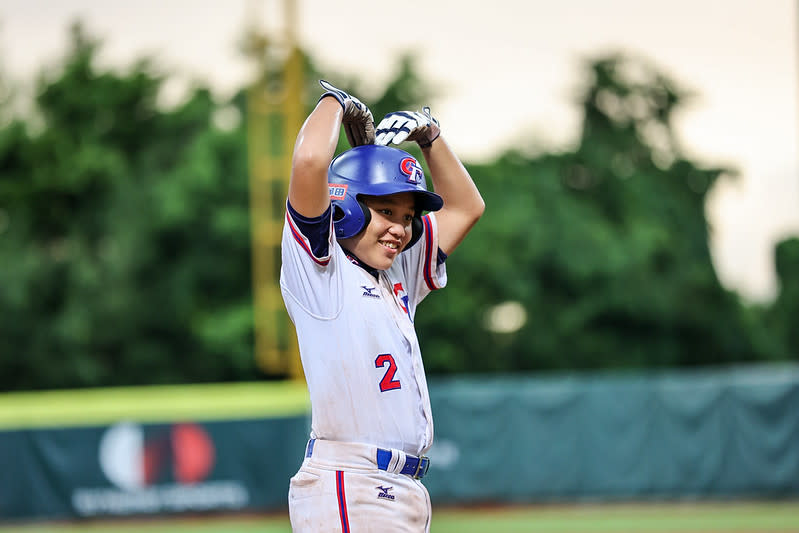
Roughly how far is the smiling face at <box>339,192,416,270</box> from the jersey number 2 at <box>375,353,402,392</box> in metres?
0.35

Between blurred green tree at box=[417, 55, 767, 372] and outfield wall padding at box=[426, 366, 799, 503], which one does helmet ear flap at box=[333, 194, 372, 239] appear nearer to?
outfield wall padding at box=[426, 366, 799, 503]

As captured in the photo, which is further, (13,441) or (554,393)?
(554,393)

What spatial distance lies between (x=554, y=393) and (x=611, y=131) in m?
18.7

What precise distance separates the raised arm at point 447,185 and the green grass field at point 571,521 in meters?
9.39

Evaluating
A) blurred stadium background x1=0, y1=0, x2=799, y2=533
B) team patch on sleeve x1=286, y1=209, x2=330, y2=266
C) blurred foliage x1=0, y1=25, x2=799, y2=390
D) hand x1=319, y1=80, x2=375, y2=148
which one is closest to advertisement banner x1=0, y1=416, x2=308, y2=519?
blurred stadium background x1=0, y1=0, x2=799, y2=533

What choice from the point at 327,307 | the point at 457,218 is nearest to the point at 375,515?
the point at 327,307

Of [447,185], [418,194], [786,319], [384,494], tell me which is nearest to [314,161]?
[418,194]

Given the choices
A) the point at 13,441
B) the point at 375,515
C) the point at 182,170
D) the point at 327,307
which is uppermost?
the point at 182,170

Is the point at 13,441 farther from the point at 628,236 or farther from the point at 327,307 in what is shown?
the point at 628,236

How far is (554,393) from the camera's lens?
15875 mm

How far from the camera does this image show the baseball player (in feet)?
11.8

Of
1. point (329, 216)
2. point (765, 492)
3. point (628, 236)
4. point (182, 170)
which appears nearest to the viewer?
point (329, 216)

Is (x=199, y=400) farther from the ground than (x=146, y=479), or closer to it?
farther from the ground

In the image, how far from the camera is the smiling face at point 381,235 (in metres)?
3.83
